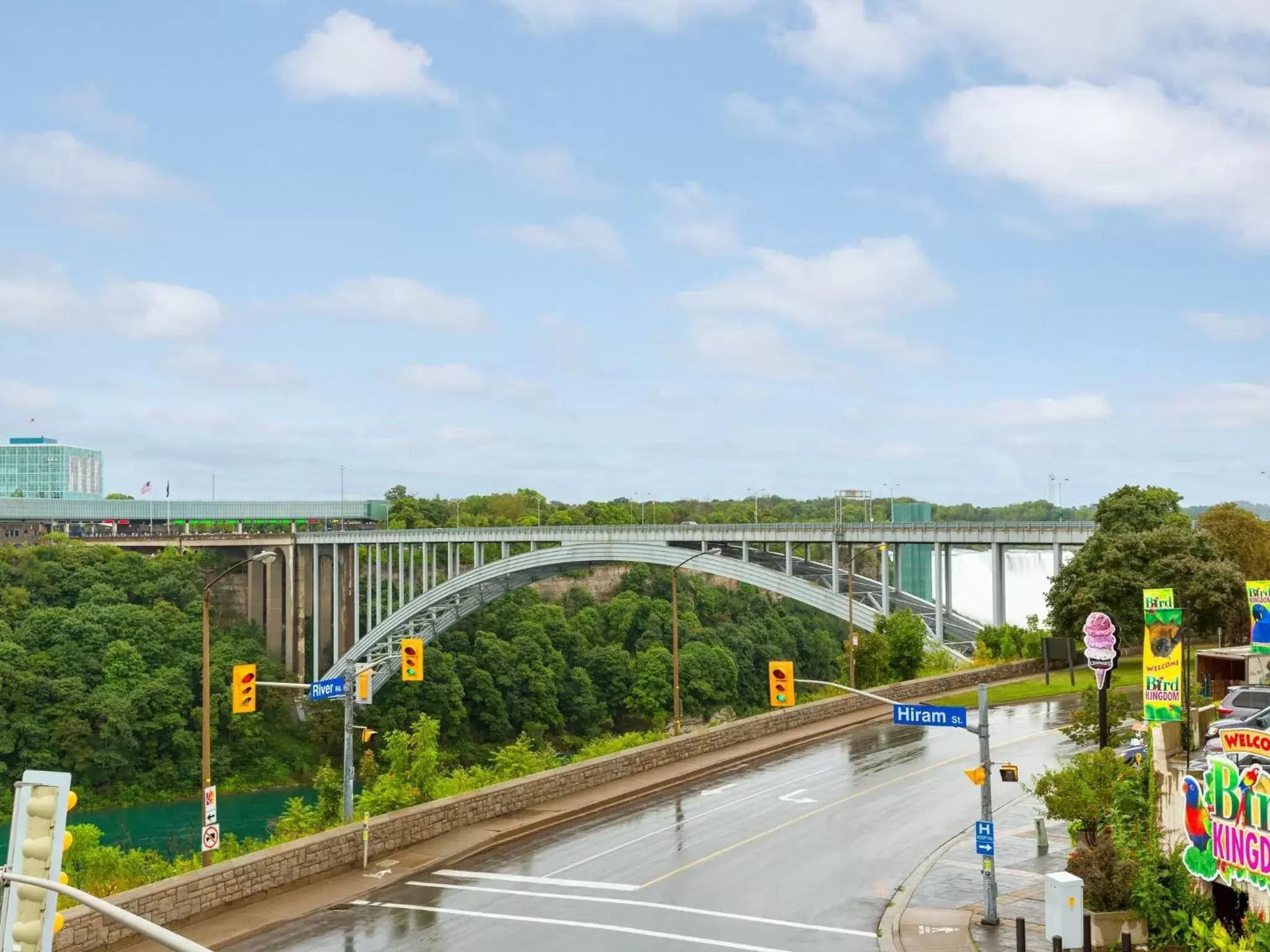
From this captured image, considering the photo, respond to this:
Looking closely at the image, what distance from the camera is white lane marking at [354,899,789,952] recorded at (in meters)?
21.4

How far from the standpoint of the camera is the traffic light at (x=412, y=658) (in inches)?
1490

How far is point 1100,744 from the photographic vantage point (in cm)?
2605

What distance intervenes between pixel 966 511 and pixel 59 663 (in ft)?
291

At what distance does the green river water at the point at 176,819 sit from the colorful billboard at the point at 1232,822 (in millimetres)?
60955

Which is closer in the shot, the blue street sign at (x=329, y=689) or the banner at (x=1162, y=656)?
the banner at (x=1162, y=656)

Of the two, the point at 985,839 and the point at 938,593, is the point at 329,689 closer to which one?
the point at 985,839

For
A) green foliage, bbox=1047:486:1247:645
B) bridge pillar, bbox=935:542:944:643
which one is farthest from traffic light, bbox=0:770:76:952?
bridge pillar, bbox=935:542:944:643

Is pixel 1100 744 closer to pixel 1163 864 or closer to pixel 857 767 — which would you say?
pixel 1163 864

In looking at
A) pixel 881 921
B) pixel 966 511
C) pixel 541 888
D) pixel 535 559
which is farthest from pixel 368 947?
pixel 966 511

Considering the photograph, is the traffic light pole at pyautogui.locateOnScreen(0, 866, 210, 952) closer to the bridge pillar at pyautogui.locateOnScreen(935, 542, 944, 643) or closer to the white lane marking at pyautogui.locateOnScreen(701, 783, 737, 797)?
the white lane marking at pyautogui.locateOnScreen(701, 783, 737, 797)

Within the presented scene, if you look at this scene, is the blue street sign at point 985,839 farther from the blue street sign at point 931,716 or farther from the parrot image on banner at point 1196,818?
the parrot image on banner at point 1196,818

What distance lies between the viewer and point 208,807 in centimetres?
2581

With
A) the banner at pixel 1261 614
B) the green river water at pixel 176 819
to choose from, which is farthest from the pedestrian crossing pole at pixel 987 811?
the green river water at pixel 176 819

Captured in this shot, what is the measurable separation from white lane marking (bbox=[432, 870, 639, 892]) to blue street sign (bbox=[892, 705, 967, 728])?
6.95 metres
